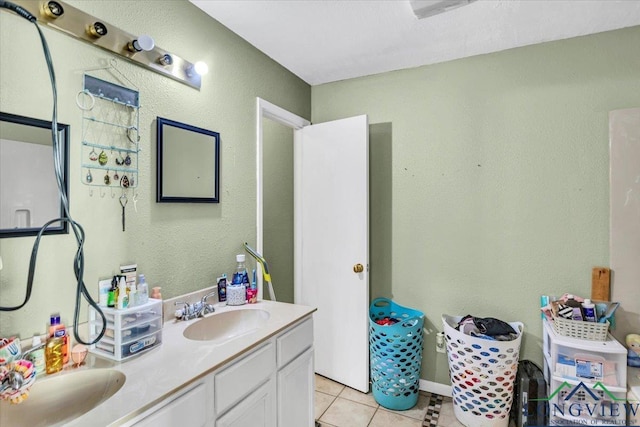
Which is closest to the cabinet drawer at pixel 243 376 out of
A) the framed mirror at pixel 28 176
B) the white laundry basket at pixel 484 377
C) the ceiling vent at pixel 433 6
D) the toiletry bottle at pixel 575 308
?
the framed mirror at pixel 28 176

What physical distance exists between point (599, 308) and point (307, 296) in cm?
190

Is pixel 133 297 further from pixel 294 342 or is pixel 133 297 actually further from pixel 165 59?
pixel 165 59

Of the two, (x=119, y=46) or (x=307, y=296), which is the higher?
(x=119, y=46)

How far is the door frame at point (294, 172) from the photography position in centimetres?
219

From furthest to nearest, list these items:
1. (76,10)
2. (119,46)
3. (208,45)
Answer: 1. (208,45)
2. (119,46)
3. (76,10)

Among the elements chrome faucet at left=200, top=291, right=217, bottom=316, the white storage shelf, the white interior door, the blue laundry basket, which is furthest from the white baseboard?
chrome faucet at left=200, top=291, right=217, bottom=316

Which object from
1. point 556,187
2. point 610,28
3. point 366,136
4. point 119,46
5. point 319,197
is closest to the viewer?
point 119,46

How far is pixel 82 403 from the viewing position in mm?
1110

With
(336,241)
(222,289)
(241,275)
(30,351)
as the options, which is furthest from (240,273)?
(30,351)

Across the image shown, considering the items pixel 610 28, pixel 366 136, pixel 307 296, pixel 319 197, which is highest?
pixel 610 28

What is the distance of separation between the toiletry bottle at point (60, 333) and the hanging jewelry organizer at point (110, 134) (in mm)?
424

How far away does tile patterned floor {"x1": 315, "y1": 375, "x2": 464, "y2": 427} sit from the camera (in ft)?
6.93

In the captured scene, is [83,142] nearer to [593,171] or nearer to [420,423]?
[420,423]

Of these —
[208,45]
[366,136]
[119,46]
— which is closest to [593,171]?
[366,136]
